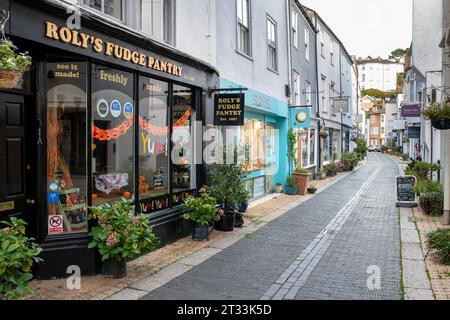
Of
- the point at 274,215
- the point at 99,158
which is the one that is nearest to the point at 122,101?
the point at 99,158

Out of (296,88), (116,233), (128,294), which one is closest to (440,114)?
(116,233)

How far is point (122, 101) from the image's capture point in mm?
7621

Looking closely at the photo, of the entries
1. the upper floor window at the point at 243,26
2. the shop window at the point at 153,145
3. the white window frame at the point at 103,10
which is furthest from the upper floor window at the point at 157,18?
the upper floor window at the point at 243,26

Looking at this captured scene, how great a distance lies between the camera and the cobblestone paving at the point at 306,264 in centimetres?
584

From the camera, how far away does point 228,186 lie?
9570 mm

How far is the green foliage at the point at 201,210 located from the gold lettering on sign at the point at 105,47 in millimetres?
2558

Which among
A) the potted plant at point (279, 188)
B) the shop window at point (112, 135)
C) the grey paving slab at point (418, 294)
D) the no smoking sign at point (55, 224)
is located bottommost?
the grey paving slab at point (418, 294)

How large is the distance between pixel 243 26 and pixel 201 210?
6511mm

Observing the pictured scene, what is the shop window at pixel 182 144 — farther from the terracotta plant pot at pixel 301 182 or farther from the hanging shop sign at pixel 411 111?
the hanging shop sign at pixel 411 111

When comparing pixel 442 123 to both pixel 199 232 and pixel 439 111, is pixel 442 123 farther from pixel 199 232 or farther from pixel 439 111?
pixel 199 232

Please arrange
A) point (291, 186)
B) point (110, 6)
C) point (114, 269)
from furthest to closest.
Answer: point (291, 186) < point (110, 6) < point (114, 269)

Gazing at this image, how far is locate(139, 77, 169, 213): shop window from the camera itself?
8.08 m

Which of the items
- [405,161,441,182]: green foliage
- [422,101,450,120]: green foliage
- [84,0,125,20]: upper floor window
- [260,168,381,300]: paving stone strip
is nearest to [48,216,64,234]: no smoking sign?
[260,168,381,300]: paving stone strip

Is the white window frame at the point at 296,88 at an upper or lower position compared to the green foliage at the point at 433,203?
upper
